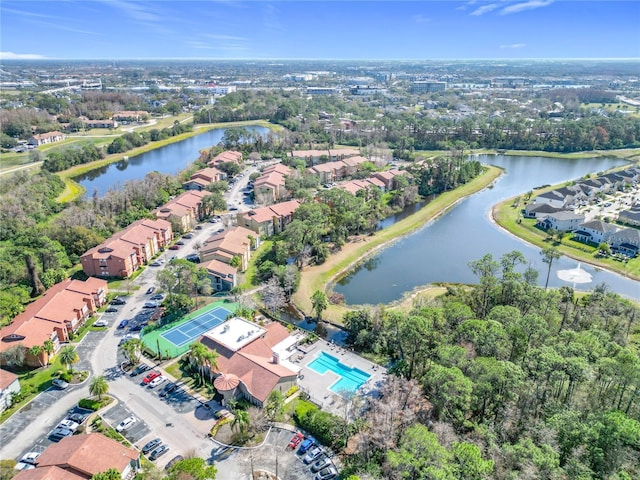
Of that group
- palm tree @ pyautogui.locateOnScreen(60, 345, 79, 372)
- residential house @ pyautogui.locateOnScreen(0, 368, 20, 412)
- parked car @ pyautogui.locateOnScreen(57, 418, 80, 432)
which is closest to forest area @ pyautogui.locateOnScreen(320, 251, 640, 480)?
parked car @ pyautogui.locateOnScreen(57, 418, 80, 432)

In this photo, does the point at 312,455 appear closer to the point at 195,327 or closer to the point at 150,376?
the point at 150,376

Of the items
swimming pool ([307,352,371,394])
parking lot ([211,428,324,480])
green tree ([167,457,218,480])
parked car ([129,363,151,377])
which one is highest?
green tree ([167,457,218,480])

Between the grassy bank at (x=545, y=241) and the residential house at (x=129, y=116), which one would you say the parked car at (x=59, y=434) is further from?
the residential house at (x=129, y=116)

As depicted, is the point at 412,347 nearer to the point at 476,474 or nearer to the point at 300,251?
the point at 476,474

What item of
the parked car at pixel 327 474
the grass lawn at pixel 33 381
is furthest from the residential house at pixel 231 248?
the parked car at pixel 327 474

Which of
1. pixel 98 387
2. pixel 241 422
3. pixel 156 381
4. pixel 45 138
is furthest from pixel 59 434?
pixel 45 138

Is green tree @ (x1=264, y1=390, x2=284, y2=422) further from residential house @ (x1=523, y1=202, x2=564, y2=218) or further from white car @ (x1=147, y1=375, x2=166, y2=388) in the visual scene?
residential house @ (x1=523, y1=202, x2=564, y2=218)
